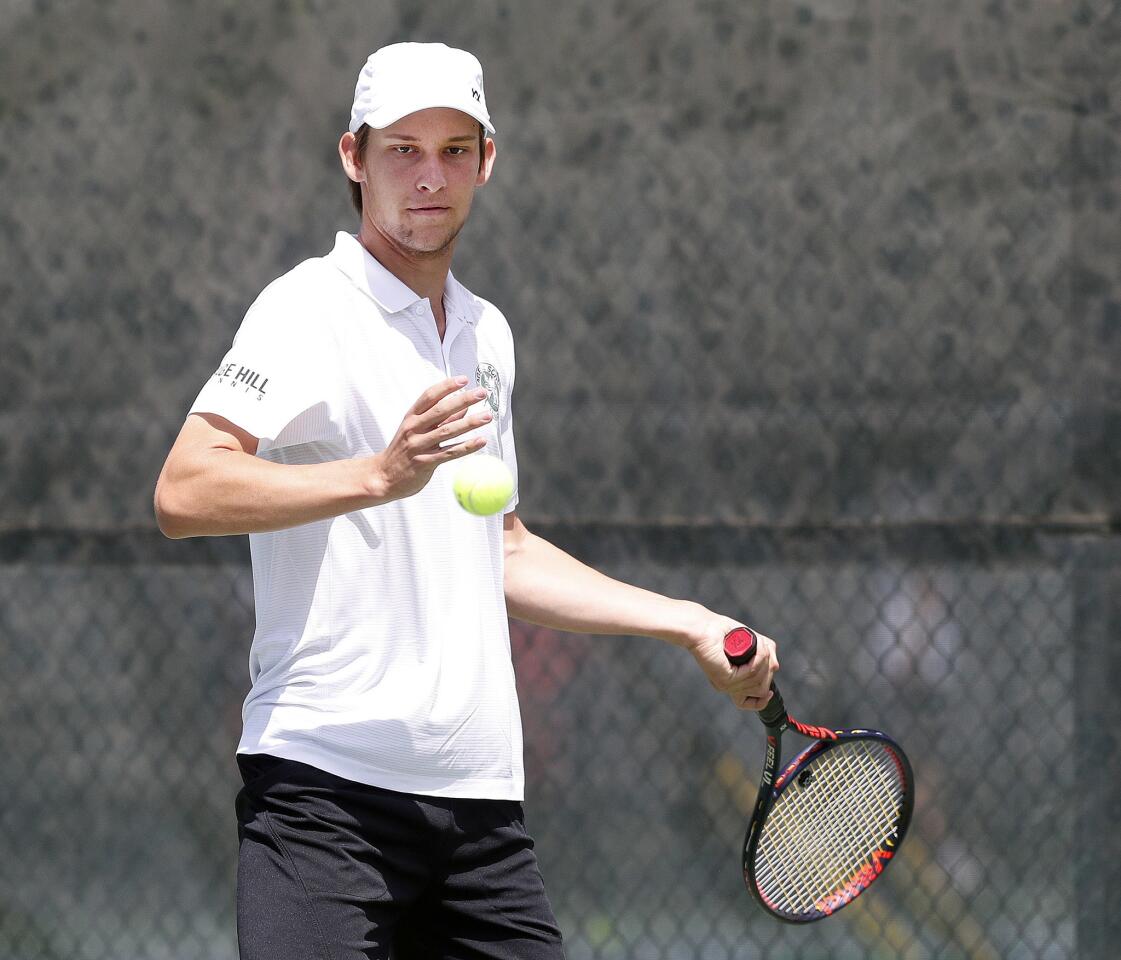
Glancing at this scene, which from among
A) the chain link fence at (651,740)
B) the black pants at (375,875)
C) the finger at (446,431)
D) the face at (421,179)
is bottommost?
the chain link fence at (651,740)

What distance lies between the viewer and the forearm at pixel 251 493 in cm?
148

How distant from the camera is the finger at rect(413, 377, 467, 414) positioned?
4.66 ft

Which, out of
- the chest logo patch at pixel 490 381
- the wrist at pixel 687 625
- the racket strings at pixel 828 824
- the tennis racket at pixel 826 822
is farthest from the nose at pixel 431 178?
the racket strings at pixel 828 824

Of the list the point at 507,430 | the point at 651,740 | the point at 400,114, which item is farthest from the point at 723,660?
the point at 651,740

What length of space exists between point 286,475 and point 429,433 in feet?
0.54

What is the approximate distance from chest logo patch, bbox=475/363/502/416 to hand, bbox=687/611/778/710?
0.35 meters

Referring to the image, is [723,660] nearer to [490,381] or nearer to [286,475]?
[490,381]

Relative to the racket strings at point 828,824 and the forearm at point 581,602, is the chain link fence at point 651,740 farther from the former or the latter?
the forearm at point 581,602

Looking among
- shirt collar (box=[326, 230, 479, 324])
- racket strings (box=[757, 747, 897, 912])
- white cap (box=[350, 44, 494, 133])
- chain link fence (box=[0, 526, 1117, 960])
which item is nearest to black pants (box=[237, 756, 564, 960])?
shirt collar (box=[326, 230, 479, 324])

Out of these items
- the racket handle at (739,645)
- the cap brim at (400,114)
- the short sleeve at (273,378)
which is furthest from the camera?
the racket handle at (739,645)

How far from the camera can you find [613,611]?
1914 mm

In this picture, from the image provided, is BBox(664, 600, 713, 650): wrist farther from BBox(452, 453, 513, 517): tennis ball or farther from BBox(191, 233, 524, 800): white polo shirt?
BBox(452, 453, 513, 517): tennis ball

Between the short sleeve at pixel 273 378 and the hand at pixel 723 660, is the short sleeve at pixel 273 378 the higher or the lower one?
the higher one

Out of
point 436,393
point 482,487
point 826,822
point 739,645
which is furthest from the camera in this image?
point 826,822
